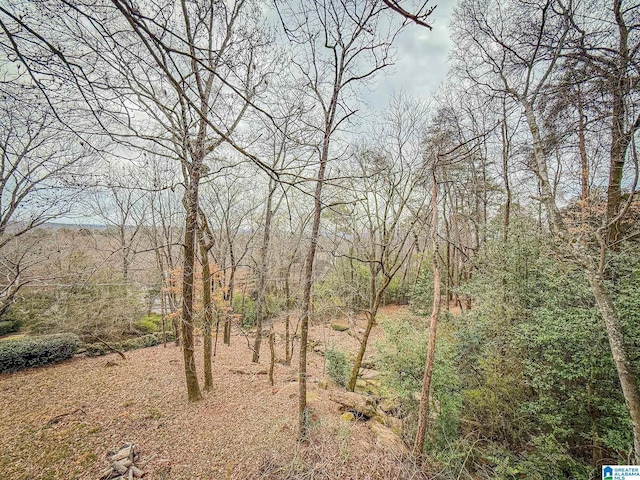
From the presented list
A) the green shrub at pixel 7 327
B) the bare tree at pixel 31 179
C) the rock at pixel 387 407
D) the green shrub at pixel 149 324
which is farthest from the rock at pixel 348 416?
the green shrub at pixel 7 327

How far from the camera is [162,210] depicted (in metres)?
11.5

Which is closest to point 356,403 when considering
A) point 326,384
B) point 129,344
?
point 326,384

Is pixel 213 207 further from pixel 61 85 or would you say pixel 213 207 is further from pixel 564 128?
pixel 564 128

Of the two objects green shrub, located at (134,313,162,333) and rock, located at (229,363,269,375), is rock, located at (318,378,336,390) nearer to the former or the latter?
rock, located at (229,363,269,375)

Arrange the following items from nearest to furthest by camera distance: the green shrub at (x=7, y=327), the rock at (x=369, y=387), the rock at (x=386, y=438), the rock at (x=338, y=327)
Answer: the rock at (x=386, y=438), the rock at (x=369, y=387), the green shrub at (x=7, y=327), the rock at (x=338, y=327)

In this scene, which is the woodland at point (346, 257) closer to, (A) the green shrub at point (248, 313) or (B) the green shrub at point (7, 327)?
(B) the green shrub at point (7, 327)

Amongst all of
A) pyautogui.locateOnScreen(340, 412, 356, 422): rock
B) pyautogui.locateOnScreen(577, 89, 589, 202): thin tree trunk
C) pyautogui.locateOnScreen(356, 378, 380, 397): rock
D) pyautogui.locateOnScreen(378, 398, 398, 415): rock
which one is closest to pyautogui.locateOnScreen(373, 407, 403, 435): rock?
pyautogui.locateOnScreen(378, 398, 398, 415): rock

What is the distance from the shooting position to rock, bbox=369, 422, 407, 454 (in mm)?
3669

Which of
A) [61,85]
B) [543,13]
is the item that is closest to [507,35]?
[543,13]

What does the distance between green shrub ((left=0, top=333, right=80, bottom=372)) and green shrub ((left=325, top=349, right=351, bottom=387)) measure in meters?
9.04

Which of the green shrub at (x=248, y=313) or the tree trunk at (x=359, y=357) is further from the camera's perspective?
the green shrub at (x=248, y=313)

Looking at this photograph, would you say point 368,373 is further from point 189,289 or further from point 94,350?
point 94,350

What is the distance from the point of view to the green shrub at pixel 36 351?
745 cm

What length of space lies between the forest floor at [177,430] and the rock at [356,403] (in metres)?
0.20
